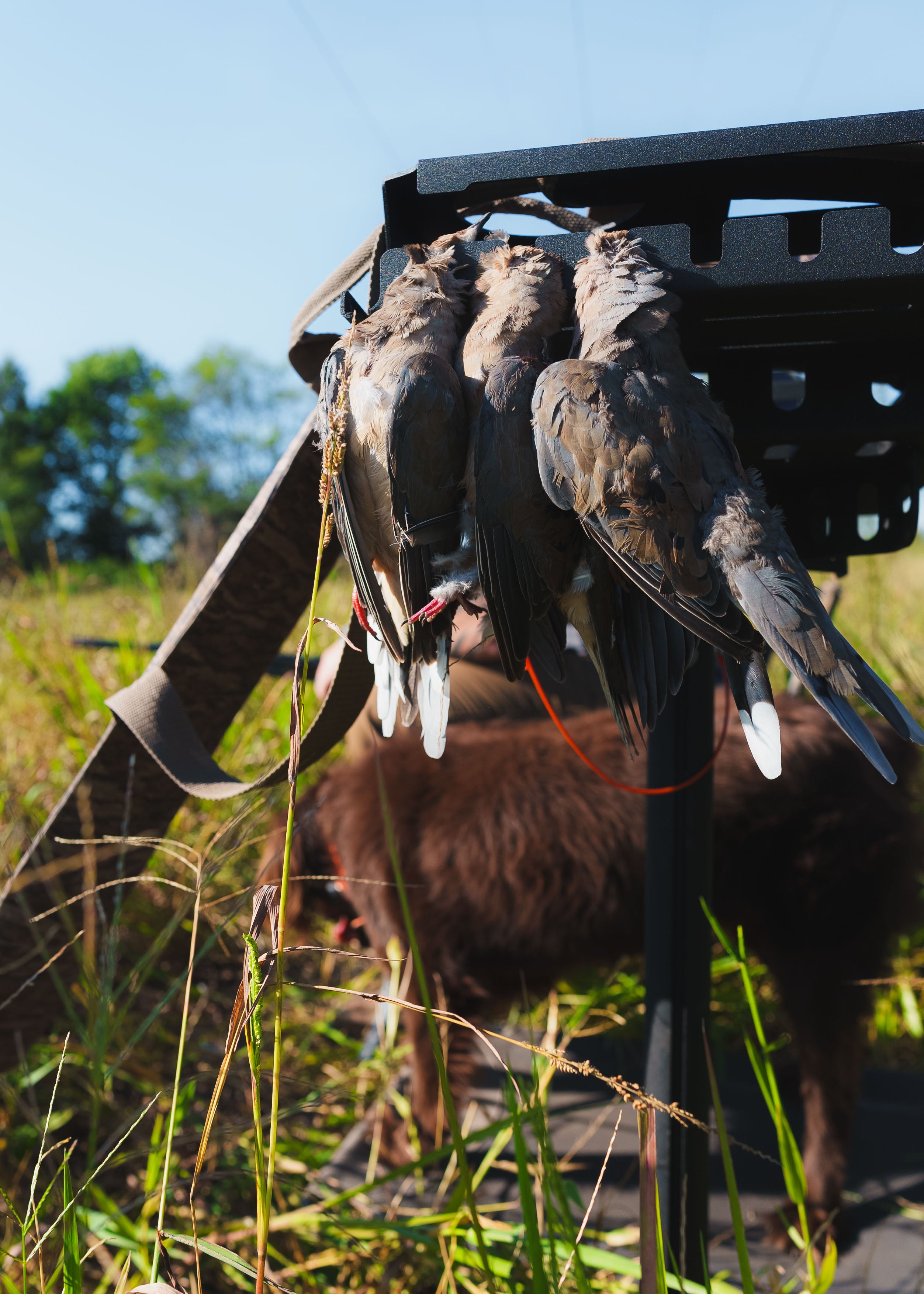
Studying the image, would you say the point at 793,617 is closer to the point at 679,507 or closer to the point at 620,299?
the point at 679,507

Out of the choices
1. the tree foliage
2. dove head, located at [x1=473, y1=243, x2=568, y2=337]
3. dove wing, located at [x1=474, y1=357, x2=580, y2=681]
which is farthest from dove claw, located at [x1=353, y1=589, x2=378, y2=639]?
the tree foliage

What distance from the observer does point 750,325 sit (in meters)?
0.83

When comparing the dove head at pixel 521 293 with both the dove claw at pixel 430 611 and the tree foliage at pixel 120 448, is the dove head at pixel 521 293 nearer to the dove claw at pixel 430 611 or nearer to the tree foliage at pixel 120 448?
the dove claw at pixel 430 611

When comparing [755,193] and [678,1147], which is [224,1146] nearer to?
[678,1147]

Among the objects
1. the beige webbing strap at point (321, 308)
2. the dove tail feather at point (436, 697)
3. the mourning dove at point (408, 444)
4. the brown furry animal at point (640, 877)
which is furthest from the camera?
the brown furry animal at point (640, 877)

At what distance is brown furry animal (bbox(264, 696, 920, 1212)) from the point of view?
1.97 m

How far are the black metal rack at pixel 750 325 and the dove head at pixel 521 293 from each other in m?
0.03

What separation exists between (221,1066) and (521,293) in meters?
0.69

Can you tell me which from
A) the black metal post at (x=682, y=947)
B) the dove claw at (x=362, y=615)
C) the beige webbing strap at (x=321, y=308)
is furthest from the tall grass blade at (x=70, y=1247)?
the beige webbing strap at (x=321, y=308)

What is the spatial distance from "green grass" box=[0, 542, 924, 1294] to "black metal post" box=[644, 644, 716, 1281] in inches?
3.5

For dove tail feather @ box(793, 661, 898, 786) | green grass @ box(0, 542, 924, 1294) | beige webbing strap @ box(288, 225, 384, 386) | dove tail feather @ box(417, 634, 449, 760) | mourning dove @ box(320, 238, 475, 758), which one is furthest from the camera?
green grass @ box(0, 542, 924, 1294)

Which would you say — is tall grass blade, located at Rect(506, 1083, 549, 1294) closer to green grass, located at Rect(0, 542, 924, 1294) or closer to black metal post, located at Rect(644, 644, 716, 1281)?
green grass, located at Rect(0, 542, 924, 1294)

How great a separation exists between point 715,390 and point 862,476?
234mm

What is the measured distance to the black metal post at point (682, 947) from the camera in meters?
1.10
